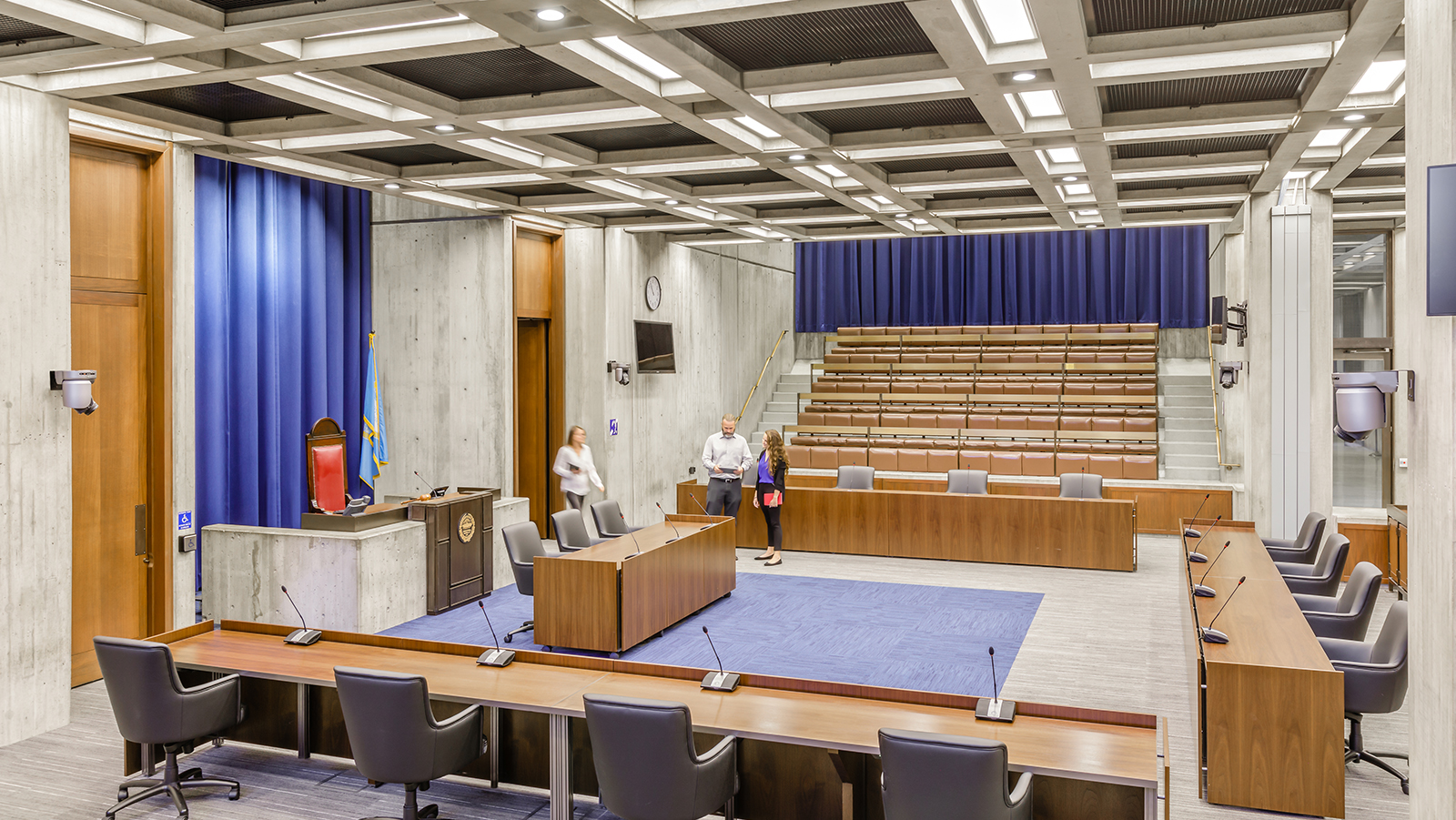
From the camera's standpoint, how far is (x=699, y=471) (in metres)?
13.4

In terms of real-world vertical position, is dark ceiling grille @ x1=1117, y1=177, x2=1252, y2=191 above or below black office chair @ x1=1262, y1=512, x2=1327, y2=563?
above

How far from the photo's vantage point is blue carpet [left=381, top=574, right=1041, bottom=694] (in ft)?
21.1

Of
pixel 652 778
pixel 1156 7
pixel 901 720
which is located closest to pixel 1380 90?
pixel 1156 7

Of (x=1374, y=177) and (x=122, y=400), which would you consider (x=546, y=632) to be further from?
(x=1374, y=177)

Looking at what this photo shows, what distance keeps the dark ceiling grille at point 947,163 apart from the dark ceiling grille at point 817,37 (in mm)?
2486

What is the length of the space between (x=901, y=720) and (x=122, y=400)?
5.58 m

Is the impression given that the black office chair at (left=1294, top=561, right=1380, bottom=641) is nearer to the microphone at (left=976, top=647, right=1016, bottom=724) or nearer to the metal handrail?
the microphone at (left=976, top=647, right=1016, bottom=724)

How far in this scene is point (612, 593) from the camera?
263 inches

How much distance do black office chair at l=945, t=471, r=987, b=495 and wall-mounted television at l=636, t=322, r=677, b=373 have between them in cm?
369

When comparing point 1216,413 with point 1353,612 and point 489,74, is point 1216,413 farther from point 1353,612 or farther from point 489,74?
point 489,74

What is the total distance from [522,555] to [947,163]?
4.51 meters

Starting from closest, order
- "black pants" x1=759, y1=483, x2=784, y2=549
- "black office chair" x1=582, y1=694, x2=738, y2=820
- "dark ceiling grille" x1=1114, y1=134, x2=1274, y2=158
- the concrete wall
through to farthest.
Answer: "black office chair" x1=582, y1=694, x2=738, y2=820 → the concrete wall → "dark ceiling grille" x1=1114, y1=134, x2=1274, y2=158 → "black pants" x1=759, y1=483, x2=784, y2=549

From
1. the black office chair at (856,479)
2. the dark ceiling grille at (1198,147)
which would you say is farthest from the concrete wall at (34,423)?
the black office chair at (856,479)

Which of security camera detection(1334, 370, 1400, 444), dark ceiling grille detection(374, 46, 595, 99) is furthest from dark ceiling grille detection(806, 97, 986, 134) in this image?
security camera detection(1334, 370, 1400, 444)
